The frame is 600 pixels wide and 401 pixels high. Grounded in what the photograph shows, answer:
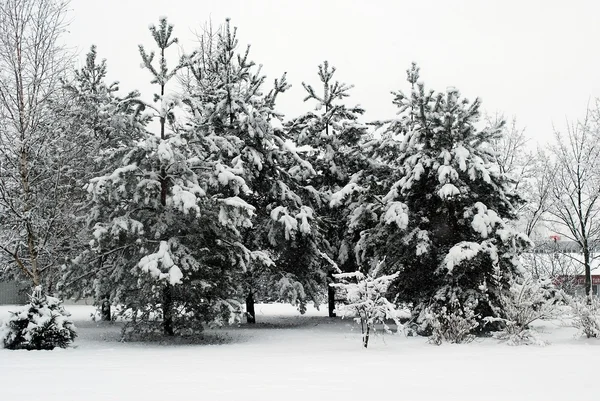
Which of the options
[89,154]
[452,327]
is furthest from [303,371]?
[89,154]

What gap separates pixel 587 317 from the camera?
43.1 feet

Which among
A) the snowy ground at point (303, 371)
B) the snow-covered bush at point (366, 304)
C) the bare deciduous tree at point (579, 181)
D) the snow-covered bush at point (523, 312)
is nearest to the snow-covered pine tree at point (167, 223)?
the snowy ground at point (303, 371)

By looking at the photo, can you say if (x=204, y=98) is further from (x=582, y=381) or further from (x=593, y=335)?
(x=582, y=381)

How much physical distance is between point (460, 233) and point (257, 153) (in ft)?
22.7

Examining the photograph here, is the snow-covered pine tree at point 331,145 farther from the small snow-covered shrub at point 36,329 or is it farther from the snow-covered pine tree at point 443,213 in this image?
the small snow-covered shrub at point 36,329

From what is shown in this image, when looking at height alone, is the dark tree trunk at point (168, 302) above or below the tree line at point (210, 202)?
below

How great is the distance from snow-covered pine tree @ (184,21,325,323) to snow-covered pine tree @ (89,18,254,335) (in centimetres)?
298

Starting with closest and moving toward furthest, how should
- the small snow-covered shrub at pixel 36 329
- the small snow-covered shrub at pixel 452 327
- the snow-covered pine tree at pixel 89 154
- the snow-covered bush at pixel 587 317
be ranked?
the small snow-covered shrub at pixel 36 329 < the small snow-covered shrub at pixel 452 327 < the snow-covered bush at pixel 587 317 < the snow-covered pine tree at pixel 89 154

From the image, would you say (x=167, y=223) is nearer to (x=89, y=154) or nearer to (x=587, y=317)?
(x=89, y=154)

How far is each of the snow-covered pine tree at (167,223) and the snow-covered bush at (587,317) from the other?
7953 millimetres

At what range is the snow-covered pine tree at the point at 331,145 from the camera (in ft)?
66.6

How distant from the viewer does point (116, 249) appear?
1387 cm

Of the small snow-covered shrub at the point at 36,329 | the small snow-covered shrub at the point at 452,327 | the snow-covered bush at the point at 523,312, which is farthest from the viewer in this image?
the snow-covered bush at the point at 523,312

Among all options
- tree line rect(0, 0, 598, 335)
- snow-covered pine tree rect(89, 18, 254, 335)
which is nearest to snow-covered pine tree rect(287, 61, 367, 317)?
tree line rect(0, 0, 598, 335)
